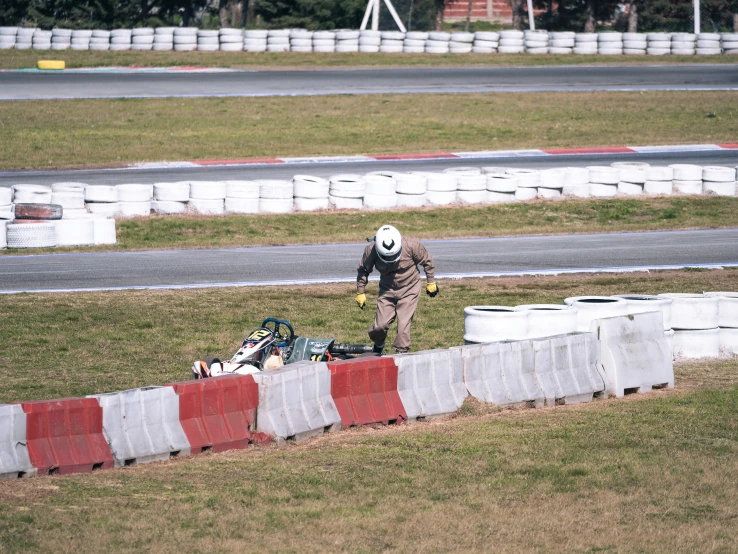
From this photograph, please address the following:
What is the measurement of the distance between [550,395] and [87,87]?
26.2 meters

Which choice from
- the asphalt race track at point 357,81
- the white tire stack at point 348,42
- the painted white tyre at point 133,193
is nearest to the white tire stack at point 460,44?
the asphalt race track at point 357,81

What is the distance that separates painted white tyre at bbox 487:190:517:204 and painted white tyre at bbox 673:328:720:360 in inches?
418

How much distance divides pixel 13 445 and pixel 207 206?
14098mm

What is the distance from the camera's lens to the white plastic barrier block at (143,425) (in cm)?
841

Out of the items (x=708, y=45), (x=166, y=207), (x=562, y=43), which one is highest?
(x=562, y=43)

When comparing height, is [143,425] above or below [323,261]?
above

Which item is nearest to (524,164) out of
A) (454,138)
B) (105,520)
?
(454,138)

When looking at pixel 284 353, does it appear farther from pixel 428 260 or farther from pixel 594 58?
pixel 594 58

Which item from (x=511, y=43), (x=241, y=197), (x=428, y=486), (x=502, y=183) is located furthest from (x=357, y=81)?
(x=428, y=486)

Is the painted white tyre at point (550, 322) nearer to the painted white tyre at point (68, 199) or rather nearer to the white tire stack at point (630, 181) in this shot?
the painted white tyre at point (68, 199)

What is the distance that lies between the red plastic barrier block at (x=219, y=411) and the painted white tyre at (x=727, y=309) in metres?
6.21

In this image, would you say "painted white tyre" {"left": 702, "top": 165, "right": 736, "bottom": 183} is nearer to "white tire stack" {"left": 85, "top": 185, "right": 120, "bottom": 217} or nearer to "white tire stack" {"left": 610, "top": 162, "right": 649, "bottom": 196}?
"white tire stack" {"left": 610, "top": 162, "right": 649, "bottom": 196}

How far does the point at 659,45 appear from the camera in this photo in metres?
39.5

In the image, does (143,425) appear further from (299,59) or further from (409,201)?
(299,59)
